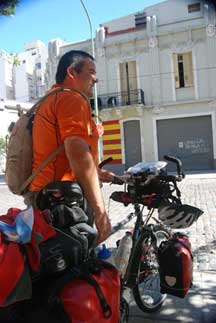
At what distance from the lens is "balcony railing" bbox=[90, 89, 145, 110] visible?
25.2 meters

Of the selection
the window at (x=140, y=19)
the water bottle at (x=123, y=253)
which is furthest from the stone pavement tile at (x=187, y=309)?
the window at (x=140, y=19)

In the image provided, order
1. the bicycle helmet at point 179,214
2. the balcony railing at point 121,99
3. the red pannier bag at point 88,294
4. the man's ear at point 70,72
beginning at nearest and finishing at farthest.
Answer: the red pannier bag at point 88,294, the man's ear at point 70,72, the bicycle helmet at point 179,214, the balcony railing at point 121,99

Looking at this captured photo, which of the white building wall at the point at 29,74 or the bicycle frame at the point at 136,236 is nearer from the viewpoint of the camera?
the bicycle frame at the point at 136,236

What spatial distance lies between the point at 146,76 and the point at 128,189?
22915mm

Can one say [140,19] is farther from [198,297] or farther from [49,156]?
[49,156]

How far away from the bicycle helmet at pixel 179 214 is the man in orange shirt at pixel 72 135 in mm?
924

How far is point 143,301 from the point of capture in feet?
11.1

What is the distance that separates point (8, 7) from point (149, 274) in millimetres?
4253

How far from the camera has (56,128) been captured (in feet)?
7.24

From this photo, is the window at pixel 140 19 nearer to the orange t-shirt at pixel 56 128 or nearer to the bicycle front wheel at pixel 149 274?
the bicycle front wheel at pixel 149 274

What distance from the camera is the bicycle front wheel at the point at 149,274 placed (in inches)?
126

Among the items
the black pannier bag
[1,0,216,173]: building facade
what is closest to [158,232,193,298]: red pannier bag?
the black pannier bag

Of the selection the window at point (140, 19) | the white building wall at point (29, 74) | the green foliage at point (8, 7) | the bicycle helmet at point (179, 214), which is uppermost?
the white building wall at point (29, 74)

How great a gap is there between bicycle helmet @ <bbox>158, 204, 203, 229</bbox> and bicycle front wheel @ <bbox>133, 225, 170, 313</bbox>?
315mm
